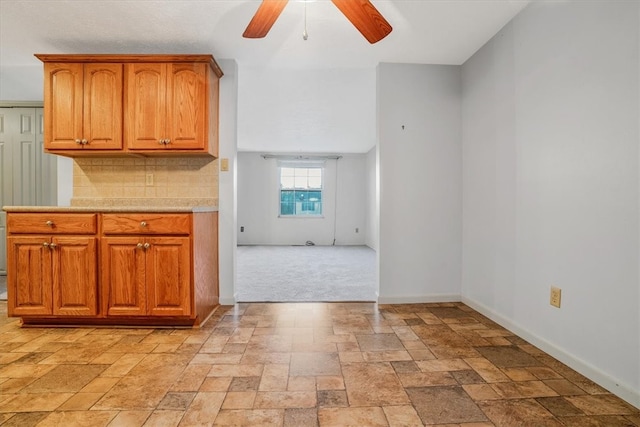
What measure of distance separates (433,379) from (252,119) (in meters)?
4.46

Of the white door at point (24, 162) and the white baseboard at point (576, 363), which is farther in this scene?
the white door at point (24, 162)

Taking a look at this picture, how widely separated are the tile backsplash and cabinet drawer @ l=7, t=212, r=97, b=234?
0.65 metres

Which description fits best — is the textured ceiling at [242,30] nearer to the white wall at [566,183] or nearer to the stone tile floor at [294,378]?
the white wall at [566,183]

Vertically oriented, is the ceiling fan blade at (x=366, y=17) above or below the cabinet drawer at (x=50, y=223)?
above

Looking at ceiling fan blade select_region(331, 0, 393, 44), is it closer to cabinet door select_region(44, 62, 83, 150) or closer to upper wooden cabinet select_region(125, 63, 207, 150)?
upper wooden cabinet select_region(125, 63, 207, 150)

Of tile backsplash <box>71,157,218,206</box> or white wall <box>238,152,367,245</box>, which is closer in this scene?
tile backsplash <box>71,157,218,206</box>

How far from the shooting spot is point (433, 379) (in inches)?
67.1

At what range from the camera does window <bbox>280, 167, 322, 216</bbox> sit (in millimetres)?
8102

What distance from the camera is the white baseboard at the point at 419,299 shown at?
3.04m

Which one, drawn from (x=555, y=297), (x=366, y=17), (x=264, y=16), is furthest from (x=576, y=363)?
(x=264, y=16)

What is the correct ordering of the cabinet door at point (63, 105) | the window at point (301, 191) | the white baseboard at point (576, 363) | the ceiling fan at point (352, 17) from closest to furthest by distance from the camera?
the white baseboard at point (576, 363) < the ceiling fan at point (352, 17) < the cabinet door at point (63, 105) < the window at point (301, 191)

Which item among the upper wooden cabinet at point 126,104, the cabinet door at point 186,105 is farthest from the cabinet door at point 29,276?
the cabinet door at point 186,105

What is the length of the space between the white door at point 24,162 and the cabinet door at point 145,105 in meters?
1.91

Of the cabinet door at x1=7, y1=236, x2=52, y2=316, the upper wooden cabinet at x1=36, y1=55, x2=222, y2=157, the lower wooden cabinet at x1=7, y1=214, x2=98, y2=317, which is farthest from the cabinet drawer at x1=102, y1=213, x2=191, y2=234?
the upper wooden cabinet at x1=36, y1=55, x2=222, y2=157
